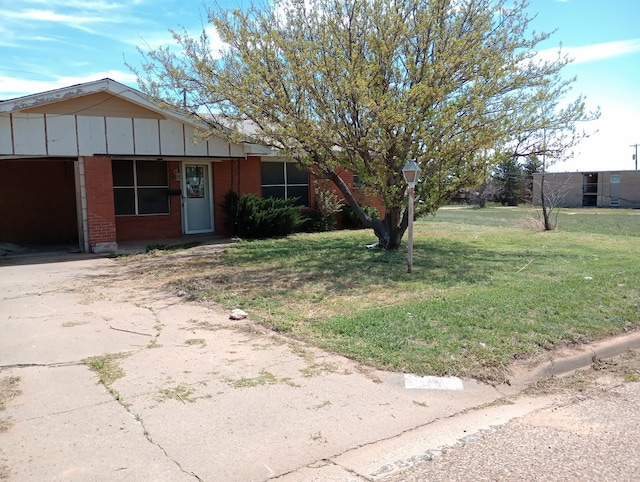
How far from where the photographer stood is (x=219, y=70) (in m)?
11.7

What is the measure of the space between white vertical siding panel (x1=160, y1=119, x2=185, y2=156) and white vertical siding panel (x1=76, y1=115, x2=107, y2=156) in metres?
1.47

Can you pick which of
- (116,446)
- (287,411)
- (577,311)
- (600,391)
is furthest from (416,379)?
(577,311)

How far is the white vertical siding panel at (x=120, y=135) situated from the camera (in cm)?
1281

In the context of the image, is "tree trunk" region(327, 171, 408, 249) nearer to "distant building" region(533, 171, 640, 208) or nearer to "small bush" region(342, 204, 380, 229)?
"small bush" region(342, 204, 380, 229)

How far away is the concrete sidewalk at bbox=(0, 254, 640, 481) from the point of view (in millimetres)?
3410

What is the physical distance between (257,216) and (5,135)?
6443 millimetres

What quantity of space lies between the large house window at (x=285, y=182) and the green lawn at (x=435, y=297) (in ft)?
13.5

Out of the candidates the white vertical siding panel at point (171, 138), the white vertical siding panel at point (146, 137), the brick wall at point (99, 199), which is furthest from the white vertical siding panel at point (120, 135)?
the white vertical siding panel at point (171, 138)

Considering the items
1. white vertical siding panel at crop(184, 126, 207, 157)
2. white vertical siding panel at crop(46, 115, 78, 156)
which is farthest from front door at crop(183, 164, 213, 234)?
white vertical siding panel at crop(46, 115, 78, 156)

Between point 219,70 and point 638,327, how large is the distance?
9509mm

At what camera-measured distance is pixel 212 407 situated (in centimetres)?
421

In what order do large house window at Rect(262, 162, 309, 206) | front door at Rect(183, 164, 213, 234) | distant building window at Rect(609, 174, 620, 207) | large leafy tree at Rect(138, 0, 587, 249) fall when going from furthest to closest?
distant building window at Rect(609, 174, 620, 207), large house window at Rect(262, 162, 309, 206), front door at Rect(183, 164, 213, 234), large leafy tree at Rect(138, 0, 587, 249)

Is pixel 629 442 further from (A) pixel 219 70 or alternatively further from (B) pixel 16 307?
(A) pixel 219 70

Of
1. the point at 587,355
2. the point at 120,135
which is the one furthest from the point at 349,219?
the point at 587,355
